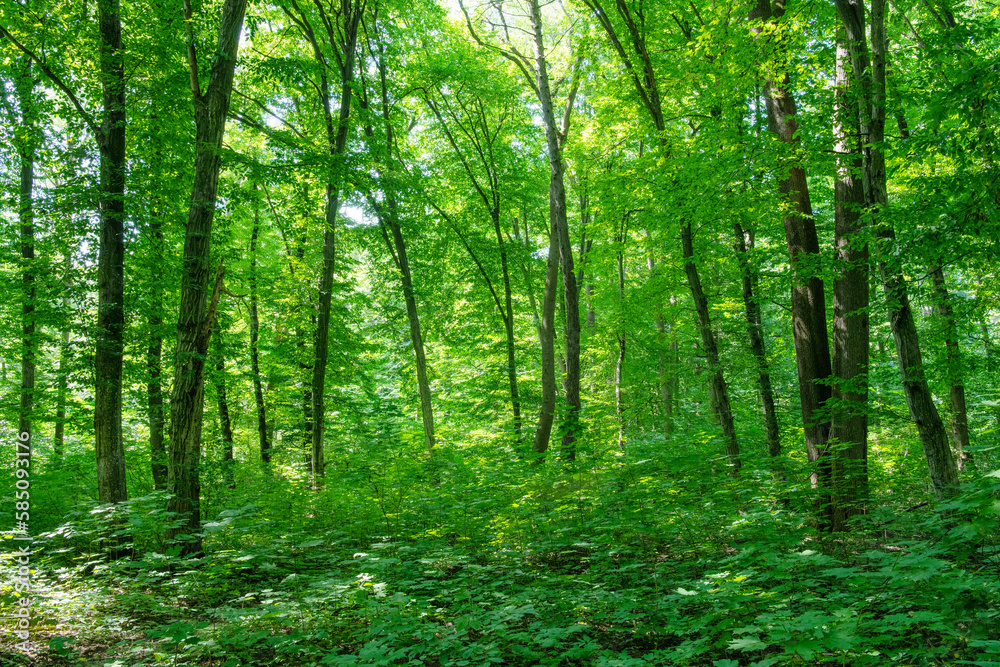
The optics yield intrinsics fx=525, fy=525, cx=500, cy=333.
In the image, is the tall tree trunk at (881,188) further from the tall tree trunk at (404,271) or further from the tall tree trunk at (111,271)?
the tall tree trunk at (111,271)

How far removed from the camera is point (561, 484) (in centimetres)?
763

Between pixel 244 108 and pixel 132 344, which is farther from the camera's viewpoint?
pixel 244 108

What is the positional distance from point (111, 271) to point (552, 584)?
287 inches

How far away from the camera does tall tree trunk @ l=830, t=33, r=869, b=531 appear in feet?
20.3

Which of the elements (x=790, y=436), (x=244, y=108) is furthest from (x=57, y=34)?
(x=790, y=436)

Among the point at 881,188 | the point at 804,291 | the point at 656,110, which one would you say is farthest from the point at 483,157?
the point at 881,188

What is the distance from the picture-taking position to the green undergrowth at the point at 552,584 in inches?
123

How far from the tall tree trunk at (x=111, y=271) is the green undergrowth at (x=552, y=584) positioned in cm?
111

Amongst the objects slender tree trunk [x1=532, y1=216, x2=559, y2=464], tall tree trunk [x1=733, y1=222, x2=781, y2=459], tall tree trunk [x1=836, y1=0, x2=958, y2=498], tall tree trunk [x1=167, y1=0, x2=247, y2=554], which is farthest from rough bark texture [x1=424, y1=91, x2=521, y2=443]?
tall tree trunk [x1=836, y1=0, x2=958, y2=498]

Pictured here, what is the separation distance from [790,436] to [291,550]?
35.9ft

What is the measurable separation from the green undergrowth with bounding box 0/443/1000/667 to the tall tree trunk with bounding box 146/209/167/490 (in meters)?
2.67

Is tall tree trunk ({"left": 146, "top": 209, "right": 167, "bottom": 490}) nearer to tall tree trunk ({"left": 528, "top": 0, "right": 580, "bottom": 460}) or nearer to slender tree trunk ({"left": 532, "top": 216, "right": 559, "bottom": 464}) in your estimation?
slender tree trunk ({"left": 532, "top": 216, "right": 559, "bottom": 464})

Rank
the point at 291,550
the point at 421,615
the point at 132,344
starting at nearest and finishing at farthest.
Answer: the point at 421,615
the point at 291,550
the point at 132,344

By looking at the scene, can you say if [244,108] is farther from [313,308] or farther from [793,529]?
[793,529]
